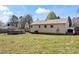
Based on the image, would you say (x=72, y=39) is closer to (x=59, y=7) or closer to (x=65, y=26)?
(x=65, y=26)

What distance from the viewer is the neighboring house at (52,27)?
3279 millimetres

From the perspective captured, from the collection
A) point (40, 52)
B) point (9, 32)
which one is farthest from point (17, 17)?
point (40, 52)

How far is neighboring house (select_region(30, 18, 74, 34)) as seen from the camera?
3.28 metres

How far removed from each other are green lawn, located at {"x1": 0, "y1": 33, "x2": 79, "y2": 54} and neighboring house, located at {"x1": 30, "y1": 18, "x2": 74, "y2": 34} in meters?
0.06

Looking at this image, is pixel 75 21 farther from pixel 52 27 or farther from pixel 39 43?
pixel 39 43

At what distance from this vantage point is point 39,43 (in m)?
3.27

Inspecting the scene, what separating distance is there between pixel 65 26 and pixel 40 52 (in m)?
0.45

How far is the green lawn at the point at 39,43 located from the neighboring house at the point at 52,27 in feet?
0.21

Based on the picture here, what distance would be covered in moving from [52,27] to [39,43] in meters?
0.26

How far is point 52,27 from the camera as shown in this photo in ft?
10.8

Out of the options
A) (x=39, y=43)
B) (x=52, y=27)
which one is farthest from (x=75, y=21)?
(x=39, y=43)

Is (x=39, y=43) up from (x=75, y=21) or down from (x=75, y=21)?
down
